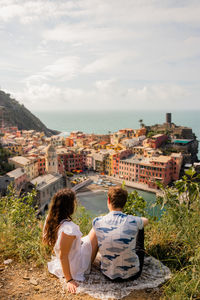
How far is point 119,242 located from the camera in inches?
69.6

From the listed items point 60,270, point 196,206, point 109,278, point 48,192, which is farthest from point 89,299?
point 48,192

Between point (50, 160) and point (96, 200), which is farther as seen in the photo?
point (50, 160)

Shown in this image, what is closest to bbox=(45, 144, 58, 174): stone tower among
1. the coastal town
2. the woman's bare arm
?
the coastal town

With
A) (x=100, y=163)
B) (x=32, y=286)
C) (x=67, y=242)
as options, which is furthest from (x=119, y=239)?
(x=100, y=163)

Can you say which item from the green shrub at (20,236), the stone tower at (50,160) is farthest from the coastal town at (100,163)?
the green shrub at (20,236)

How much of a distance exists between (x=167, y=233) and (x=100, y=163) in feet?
91.8

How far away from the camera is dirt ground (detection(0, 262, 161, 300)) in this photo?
1.75 m

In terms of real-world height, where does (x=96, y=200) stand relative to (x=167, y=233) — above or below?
below

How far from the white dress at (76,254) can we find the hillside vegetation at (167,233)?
0.31 meters

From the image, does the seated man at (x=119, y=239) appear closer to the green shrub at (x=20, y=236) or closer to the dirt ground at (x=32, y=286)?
the dirt ground at (x=32, y=286)

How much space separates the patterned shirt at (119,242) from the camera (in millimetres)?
1765

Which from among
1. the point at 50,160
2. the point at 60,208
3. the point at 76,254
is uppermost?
the point at 60,208

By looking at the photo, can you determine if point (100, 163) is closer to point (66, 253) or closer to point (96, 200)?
point (96, 200)

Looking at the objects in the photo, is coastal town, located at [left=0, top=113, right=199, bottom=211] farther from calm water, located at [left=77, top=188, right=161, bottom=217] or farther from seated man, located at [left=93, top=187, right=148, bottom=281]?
seated man, located at [left=93, top=187, right=148, bottom=281]
